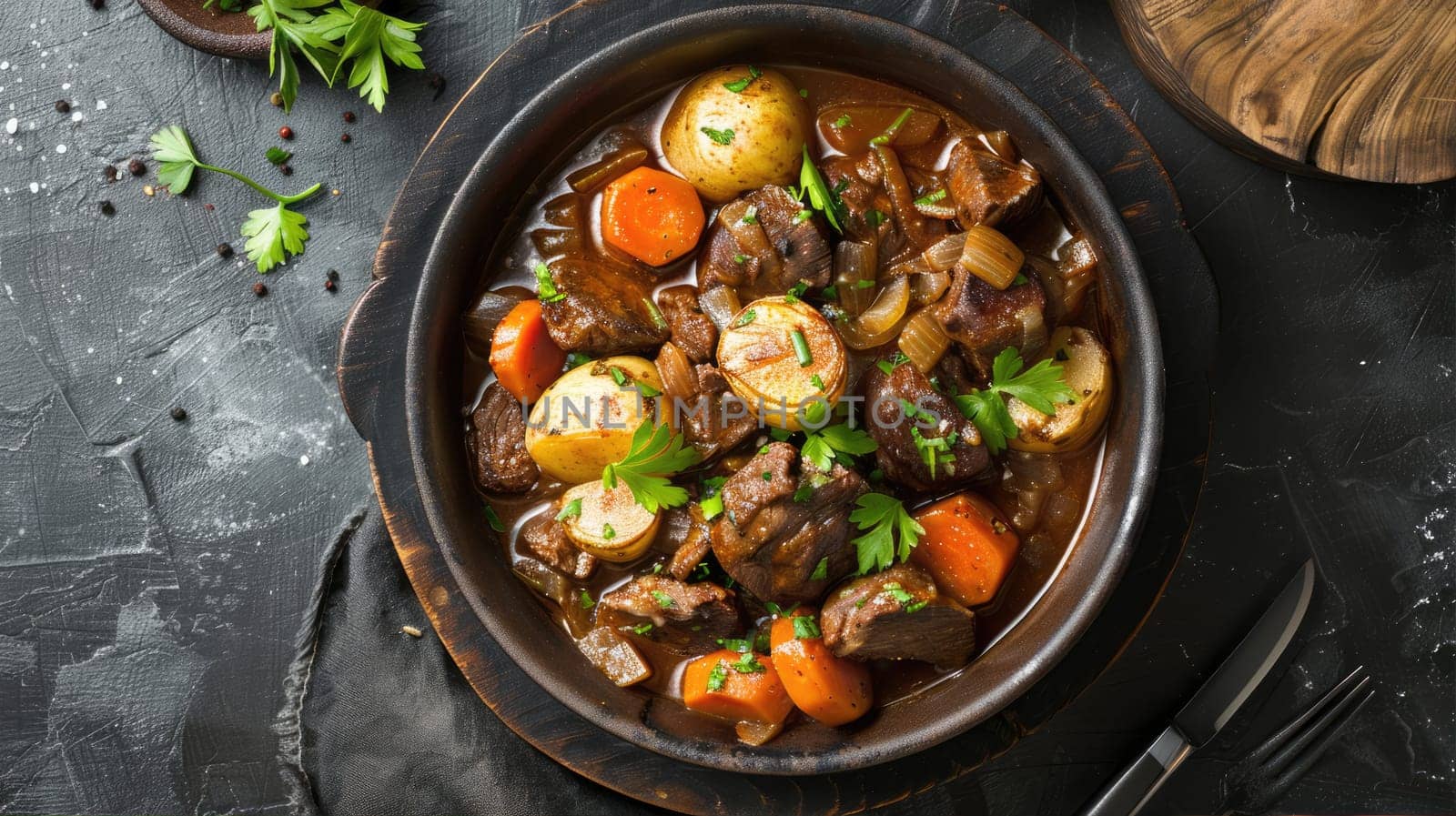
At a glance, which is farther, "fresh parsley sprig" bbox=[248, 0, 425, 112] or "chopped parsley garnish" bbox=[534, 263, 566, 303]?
"fresh parsley sprig" bbox=[248, 0, 425, 112]

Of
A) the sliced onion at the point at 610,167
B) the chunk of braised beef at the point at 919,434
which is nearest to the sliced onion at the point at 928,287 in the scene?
the chunk of braised beef at the point at 919,434

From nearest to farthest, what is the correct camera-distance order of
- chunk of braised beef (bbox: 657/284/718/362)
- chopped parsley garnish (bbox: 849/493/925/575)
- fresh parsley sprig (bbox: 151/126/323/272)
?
chopped parsley garnish (bbox: 849/493/925/575) → chunk of braised beef (bbox: 657/284/718/362) → fresh parsley sprig (bbox: 151/126/323/272)

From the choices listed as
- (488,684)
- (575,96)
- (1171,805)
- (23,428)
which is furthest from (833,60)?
(23,428)

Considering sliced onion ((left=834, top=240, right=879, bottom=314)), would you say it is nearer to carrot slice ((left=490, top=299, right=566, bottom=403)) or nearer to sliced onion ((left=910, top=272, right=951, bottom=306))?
sliced onion ((left=910, top=272, right=951, bottom=306))

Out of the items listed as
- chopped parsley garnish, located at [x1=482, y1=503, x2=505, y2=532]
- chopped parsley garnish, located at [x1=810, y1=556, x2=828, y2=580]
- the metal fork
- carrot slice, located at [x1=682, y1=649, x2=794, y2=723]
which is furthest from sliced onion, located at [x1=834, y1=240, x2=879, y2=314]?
the metal fork

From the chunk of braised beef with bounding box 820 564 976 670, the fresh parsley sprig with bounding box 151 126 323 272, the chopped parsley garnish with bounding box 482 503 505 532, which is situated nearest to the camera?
the chunk of braised beef with bounding box 820 564 976 670

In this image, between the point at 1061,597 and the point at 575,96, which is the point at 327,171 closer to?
the point at 575,96
